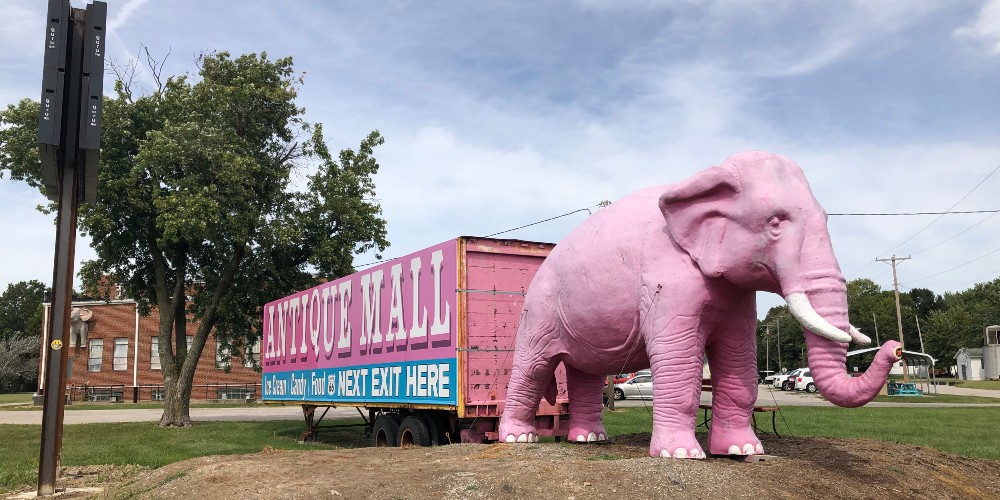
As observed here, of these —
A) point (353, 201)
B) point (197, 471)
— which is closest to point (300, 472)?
point (197, 471)

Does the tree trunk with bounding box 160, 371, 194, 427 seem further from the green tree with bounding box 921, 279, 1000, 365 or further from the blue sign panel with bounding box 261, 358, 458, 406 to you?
the green tree with bounding box 921, 279, 1000, 365

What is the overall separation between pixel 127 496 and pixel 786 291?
614 centimetres

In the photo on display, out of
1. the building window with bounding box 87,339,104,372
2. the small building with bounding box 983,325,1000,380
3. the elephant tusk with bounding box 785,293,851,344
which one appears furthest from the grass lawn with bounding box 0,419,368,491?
the small building with bounding box 983,325,1000,380

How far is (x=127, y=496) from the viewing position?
7461mm

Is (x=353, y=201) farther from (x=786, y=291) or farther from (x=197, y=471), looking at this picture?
(x=786, y=291)

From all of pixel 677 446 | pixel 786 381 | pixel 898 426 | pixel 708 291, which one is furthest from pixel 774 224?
pixel 786 381

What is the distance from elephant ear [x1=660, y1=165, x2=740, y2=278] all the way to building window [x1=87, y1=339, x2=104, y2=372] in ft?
147

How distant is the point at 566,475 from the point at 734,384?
93.3 inches

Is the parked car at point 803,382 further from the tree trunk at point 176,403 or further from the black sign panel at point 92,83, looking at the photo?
the black sign panel at point 92,83

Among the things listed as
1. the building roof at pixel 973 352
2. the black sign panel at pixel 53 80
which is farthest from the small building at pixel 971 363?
the black sign panel at pixel 53 80

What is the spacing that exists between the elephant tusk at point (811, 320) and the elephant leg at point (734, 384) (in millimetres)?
1234

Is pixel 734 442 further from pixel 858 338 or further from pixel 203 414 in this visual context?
pixel 203 414

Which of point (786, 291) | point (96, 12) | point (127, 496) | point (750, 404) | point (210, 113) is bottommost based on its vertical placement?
point (127, 496)

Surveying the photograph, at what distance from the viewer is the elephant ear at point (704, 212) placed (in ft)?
24.1
